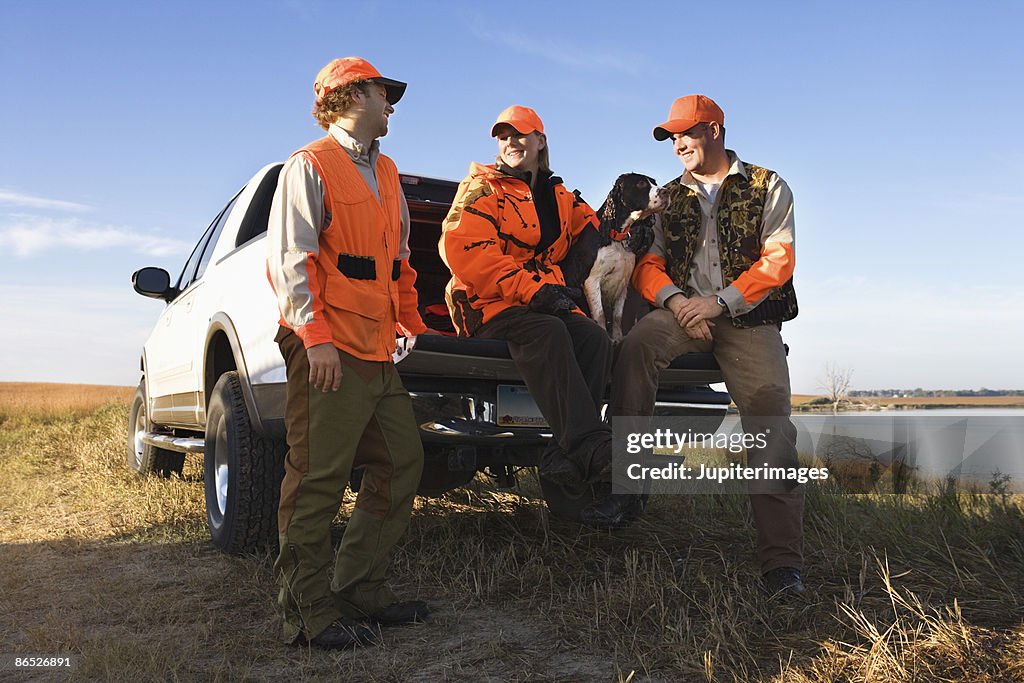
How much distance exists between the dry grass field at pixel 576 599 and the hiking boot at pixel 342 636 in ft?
0.21

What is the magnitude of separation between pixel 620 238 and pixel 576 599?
1.59 meters

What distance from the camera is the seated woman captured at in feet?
11.2

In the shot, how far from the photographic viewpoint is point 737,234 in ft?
12.4

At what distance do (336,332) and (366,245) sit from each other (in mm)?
337

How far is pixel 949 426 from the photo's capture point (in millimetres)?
5660

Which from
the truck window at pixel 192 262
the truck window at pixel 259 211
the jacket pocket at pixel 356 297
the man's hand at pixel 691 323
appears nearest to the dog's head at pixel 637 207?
the man's hand at pixel 691 323

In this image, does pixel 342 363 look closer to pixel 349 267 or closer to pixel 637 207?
pixel 349 267

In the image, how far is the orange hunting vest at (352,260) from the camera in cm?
308

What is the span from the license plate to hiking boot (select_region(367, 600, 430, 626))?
0.82 metres

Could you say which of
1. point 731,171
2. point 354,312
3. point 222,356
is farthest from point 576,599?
point 222,356

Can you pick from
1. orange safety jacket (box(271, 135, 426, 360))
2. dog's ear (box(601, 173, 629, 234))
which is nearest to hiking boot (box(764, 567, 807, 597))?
dog's ear (box(601, 173, 629, 234))

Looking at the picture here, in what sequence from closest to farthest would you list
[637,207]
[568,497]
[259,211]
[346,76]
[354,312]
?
[354,312] → [346,76] → [637,207] → [568,497] → [259,211]

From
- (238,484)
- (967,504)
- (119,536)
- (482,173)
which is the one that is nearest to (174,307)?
(119,536)

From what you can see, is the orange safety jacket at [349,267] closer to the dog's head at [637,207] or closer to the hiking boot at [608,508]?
the hiking boot at [608,508]
